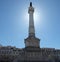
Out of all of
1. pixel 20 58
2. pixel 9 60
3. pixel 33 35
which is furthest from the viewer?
pixel 33 35

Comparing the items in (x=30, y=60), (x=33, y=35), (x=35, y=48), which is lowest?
(x=30, y=60)

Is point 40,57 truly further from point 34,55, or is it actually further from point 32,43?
point 32,43

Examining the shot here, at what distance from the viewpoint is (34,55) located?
45156 millimetres

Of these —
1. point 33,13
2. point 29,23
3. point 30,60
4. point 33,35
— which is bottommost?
point 30,60

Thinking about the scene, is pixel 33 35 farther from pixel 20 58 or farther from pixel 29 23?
pixel 20 58

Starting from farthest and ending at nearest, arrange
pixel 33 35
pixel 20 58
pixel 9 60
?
pixel 33 35, pixel 9 60, pixel 20 58

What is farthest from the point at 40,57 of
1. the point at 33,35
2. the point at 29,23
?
the point at 29,23

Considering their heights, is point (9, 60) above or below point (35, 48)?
below

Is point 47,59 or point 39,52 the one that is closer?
point 47,59

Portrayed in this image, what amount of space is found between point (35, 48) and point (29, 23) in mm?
8789

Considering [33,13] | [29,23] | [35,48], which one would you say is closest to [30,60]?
[35,48]

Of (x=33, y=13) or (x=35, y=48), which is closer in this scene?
(x=35, y=48)

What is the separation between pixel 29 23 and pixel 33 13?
3.78 m

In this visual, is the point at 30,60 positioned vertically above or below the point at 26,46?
below
